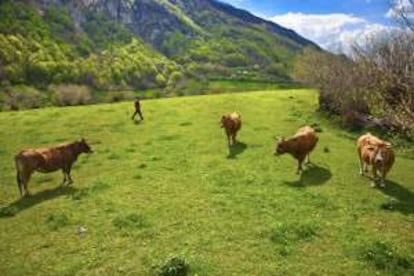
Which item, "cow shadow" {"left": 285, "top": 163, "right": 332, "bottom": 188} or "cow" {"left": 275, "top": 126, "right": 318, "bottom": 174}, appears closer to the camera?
"cow shadow" {"left": 285, "top": 163, "right": 332, "bottom": 188}

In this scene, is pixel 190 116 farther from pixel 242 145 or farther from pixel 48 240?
pixel 48 240

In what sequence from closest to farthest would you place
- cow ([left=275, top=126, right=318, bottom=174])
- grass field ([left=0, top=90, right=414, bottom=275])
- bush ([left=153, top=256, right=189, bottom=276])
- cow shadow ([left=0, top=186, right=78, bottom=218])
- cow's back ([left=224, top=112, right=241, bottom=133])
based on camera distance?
bush ([left=153, top=256, right=189, bottom=276])
grass field ([left=0, top=90, right=414, bottom=275])
cow shadow ([left=0, top=186, right=78, bottom=218])
cow ([left=275, top=126, right=318, bottom=174])
cow's back ([left=224, top=112, right=241, bottom=133])

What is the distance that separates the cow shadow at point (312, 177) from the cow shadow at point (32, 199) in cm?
1120

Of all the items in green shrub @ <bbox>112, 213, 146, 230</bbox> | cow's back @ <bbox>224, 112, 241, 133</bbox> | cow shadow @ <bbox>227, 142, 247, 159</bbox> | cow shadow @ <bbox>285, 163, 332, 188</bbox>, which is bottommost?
cow shadow @ <bbox>227, 142, 247, 159</bbox>

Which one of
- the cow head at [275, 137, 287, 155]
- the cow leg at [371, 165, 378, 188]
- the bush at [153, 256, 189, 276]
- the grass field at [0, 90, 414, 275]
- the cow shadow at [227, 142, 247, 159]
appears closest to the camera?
the bush at [153, 256, 189, 276]

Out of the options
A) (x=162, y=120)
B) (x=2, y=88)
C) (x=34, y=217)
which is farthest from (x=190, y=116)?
(x=2, y=88)

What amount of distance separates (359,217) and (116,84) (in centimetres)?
13842

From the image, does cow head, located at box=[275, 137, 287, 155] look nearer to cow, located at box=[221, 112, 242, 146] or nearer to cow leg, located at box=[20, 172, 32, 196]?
cow, located at box=[221, 112, 242, 146]

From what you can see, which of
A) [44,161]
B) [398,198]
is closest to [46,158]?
[44,161]

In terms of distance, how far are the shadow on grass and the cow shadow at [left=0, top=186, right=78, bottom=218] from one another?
14.8m

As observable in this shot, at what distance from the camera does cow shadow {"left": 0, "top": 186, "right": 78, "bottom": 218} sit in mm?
22938

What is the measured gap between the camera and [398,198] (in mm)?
24156

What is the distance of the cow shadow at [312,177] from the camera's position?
26.6 meters

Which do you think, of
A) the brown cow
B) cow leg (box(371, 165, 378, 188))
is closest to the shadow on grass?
cow leg (box(371, 165, 378, 188))
